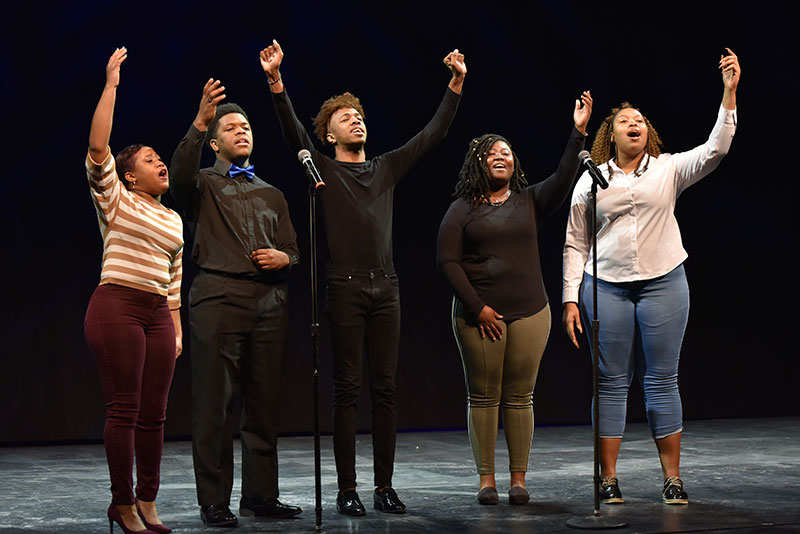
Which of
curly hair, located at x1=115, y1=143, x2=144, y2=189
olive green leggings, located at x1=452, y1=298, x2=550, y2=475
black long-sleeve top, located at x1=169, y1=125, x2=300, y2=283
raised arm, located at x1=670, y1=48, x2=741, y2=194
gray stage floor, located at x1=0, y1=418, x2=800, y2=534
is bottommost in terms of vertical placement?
gray stage floor, located at x1=0, y1=418, x2=800, y2=534

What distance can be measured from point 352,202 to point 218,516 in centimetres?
112

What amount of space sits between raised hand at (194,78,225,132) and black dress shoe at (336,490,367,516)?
1.29m

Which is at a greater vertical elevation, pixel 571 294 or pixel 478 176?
pixel 478 176

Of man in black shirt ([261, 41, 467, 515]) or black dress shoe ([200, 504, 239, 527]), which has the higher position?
man in black shirt ([261, 41, 467, 515])

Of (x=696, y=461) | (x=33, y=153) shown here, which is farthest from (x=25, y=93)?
(x=696, y=461)

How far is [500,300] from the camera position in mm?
3436

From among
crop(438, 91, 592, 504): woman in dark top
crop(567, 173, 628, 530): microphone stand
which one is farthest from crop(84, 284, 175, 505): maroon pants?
crop(567, 173, 628, 530): microphone stand

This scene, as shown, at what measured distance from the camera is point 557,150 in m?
6.04

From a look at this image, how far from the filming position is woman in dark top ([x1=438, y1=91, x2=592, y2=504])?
3.43 metres

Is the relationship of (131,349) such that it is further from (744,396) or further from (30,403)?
(744,396)

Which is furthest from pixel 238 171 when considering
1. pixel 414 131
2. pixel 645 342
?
pixel 414 131

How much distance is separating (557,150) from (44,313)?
3.13m

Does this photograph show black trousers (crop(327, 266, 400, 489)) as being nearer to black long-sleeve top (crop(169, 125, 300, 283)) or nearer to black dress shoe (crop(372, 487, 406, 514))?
black dress shoe (crop(372, 487, 406, 514))

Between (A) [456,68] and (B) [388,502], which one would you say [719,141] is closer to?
(A) [456,68]
